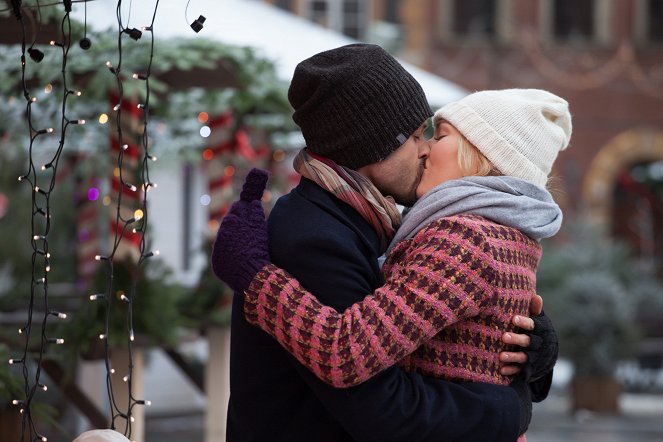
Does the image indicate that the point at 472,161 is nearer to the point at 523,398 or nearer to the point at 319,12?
the point at 523,398

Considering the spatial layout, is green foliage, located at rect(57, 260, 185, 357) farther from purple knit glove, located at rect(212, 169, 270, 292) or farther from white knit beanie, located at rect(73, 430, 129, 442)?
purple knit glove, located at rect(212, 169, 270, 292)

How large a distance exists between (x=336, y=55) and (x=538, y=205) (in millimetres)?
536

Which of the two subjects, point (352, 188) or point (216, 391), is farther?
point (216, 391)

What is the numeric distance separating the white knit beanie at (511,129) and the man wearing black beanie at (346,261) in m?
0.11

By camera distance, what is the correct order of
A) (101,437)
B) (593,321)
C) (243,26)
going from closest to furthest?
(101,437), (243,26), (593,321)

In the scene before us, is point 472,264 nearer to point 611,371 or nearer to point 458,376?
point 458,376

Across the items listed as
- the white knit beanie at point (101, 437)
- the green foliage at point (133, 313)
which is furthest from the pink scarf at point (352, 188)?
the green foliage at point (133, 313)

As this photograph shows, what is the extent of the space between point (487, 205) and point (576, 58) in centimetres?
2112

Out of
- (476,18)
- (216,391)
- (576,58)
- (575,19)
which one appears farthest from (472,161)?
(575,19)

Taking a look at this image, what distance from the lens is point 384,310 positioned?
228 centimetres

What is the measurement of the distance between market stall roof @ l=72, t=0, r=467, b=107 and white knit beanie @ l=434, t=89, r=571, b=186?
1829mm

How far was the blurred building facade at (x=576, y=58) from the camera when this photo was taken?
22.4 meters

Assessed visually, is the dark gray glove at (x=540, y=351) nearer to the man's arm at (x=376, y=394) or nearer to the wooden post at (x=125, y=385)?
the man's arm at (x=376, y=394)

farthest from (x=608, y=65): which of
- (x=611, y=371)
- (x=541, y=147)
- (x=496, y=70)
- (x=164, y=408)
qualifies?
(x=541, y=147)
